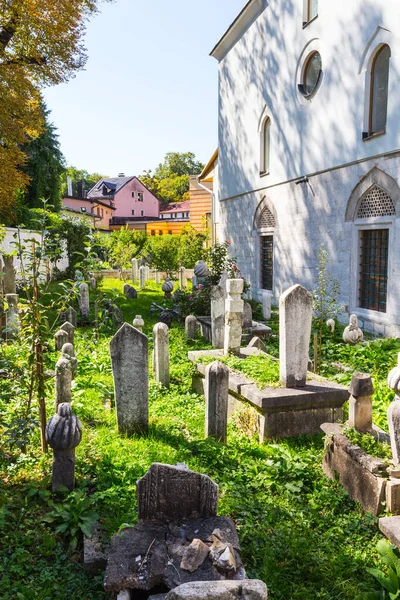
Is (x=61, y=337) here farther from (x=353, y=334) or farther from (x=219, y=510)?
(x=353, y=334)

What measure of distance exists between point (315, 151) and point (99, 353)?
25.9 feet

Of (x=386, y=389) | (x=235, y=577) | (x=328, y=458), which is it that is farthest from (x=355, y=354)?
(x=235, y=577)

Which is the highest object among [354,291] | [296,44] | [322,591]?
[296,44]

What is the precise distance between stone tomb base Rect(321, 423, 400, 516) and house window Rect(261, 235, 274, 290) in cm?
1133

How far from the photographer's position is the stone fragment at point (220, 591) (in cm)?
Answer: 205

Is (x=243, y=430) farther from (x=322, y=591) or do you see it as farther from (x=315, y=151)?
(x=315, y=151)

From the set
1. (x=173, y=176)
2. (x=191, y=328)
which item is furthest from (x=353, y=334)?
(x=173, y=176)

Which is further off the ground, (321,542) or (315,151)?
(315,151)

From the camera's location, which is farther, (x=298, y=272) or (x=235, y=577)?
(x=298, y=272)

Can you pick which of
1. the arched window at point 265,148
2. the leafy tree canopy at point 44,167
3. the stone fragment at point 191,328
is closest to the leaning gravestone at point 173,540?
the stone fragment at point 191,328

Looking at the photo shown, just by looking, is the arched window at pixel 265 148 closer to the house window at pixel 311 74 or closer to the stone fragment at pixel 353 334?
the house window at pixel 311 74

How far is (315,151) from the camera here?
1209 cm

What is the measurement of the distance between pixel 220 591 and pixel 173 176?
62.0m

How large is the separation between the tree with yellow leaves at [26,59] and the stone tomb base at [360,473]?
1225 centimetres
